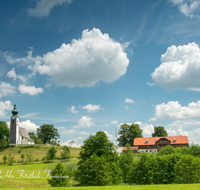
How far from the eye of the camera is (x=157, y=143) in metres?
88.9

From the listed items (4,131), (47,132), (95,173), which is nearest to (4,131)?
(4,131)

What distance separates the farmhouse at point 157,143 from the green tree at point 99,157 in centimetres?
5112

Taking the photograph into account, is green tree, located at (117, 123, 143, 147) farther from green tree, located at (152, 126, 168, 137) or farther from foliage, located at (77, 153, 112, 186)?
foliage, located at (77, 153, 112, 186)

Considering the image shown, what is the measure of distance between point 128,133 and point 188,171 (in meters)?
67.8

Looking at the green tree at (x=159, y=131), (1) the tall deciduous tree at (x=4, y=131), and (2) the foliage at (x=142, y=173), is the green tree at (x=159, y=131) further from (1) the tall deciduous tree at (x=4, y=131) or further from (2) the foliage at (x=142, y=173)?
(1) the tall deciduous tree at (x=4, y=131)

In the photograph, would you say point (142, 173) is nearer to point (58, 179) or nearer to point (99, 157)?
point (99, 157)

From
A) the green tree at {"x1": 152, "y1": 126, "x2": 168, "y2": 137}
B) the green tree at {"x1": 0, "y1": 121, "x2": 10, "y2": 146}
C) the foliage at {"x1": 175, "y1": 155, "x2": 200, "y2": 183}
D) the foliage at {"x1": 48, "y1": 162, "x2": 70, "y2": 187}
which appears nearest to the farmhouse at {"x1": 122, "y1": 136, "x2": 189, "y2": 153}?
the green tree at {"x1": 152, "y1": 126, "x2": 168, "y2": 137}

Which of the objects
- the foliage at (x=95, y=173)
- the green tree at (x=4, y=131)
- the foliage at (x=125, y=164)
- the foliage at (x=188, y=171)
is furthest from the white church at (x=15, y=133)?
the foliage at (x=188, y=171)

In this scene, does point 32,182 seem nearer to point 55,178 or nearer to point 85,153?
point 55,178

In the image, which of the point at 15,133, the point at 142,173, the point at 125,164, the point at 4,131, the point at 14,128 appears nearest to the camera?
the point at 142,173

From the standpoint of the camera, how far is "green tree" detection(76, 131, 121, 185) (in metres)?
32.5

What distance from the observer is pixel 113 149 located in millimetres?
37750

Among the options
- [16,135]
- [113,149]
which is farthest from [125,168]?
[16,135]

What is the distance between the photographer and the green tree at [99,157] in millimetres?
32469
